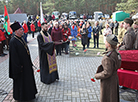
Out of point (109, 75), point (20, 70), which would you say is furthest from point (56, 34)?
point (109, 75)

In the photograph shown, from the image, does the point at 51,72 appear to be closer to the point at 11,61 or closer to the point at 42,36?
the point at 42,36

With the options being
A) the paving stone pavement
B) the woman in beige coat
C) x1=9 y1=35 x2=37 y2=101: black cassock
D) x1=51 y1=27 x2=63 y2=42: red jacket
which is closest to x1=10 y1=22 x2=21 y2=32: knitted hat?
x1=9 y1=35 x2=37 y2=101: black cassock

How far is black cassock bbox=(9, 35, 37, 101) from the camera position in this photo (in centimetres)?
422

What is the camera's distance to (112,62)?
3164 millimetres

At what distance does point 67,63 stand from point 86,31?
3899mm

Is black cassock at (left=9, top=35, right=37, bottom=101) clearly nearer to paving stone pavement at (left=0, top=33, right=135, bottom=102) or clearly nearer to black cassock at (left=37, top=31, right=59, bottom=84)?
paving stone pavement at (left=0, top=33, right=135, bottom=102)

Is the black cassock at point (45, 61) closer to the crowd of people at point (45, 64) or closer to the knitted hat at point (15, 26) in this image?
the crowd of people at point (45, 64)

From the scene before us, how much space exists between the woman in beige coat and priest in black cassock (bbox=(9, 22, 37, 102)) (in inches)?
85.1

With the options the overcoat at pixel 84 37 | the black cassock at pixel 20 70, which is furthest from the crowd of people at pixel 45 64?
the overcoat at pixel 84 37

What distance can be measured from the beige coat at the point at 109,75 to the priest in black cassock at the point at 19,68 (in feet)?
7.06

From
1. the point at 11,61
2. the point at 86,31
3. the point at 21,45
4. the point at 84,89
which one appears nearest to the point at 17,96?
the point at 11,61

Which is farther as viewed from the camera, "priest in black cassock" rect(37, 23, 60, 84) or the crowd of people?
"priest in black cassock" rect(37, 23, 60, 84)

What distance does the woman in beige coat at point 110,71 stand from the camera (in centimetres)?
318

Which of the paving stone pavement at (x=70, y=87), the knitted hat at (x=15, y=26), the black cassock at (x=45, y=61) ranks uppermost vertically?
the knitted hat at (x=15, y=26)
